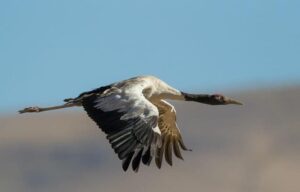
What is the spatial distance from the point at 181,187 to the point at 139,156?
57.8 m

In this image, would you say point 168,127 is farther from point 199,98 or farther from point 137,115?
point 137,115

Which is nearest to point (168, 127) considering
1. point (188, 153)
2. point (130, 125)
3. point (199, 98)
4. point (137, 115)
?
point (199, 98)

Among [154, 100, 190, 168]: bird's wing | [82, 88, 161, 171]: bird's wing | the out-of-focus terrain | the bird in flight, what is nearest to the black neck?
the bird in flight

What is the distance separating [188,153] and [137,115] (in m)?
61.6

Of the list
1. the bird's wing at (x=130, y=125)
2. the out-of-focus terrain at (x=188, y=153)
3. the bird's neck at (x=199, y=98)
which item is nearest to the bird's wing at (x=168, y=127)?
the bird's neck at (x=199, y=98)

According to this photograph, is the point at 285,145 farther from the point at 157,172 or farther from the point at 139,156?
the point at 139,156

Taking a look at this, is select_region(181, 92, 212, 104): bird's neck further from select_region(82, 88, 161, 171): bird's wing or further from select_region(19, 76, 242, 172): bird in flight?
select_region(82, 88, 161, 171): bird's wing

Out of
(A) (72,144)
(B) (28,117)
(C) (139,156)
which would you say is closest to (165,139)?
(C) (139,156)

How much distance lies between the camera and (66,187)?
84.9 metres

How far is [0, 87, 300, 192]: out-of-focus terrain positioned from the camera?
273 feet

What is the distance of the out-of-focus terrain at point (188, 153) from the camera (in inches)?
3273

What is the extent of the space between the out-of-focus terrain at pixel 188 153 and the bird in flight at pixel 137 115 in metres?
52.6

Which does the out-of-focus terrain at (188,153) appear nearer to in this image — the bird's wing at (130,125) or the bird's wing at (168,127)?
the bird's wing at (168,127)

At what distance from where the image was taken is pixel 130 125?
24.6 m
